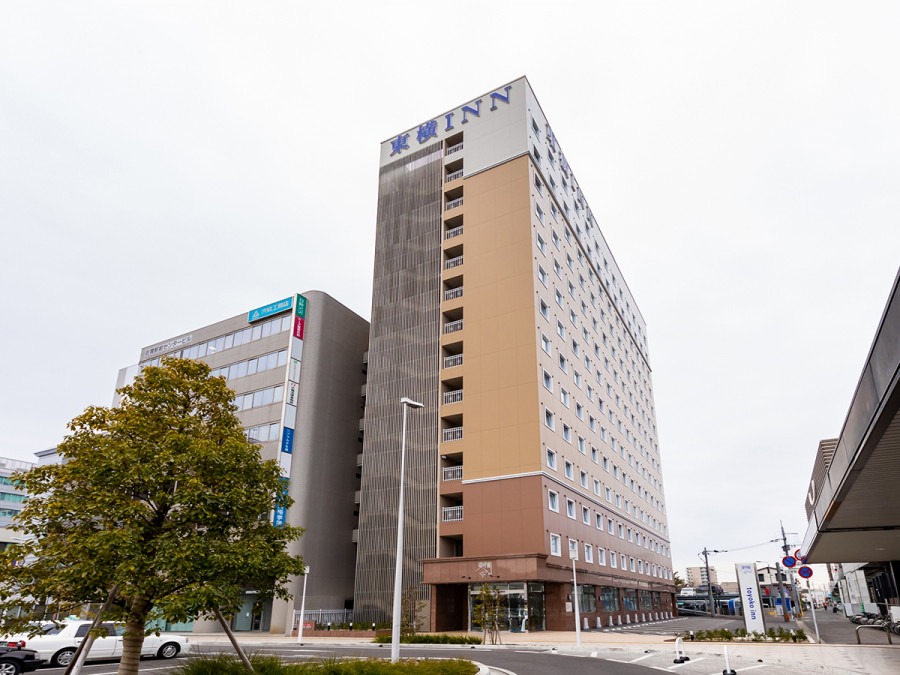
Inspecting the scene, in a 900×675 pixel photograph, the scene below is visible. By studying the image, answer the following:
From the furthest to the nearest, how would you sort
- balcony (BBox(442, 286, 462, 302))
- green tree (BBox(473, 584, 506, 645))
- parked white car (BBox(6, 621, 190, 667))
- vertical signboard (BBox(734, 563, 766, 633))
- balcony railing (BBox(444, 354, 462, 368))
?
balcony (BBox(442, 286, 462, 302)) < balcony railing (BBox(444, 354, 462, 368)) < green tree (BBox(473, 584, 506, 645)) < vertical signboard (BBox(734, 563, 766, 633)) < parked white car (BBox(6, 621, 190, 667))

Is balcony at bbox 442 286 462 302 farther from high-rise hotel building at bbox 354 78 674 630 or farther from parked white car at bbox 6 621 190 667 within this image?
parked white car at bbox 6 621 190 667

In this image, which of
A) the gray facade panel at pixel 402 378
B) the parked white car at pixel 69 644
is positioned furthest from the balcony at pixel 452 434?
the parked white car at pixel 69 644

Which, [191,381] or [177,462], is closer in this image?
[177,462]

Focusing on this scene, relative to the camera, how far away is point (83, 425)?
1416 centimetres

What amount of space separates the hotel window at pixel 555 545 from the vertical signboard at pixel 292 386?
20.5 meters

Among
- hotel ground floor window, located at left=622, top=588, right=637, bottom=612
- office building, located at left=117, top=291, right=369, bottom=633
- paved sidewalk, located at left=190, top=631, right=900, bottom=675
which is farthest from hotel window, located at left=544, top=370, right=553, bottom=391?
hotel ground floor window, located at left=622, top=588, right=637, bottom=612

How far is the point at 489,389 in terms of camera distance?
4350 cm

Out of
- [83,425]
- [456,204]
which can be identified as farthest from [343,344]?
[83,425]

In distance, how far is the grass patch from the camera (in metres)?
12.6

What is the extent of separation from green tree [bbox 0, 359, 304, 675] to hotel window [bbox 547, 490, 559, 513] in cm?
2842

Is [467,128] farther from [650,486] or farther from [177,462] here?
[650,486]

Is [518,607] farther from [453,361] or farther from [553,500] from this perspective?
[453,361]

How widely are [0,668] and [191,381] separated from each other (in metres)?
12.2

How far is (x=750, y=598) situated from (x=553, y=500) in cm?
1331
